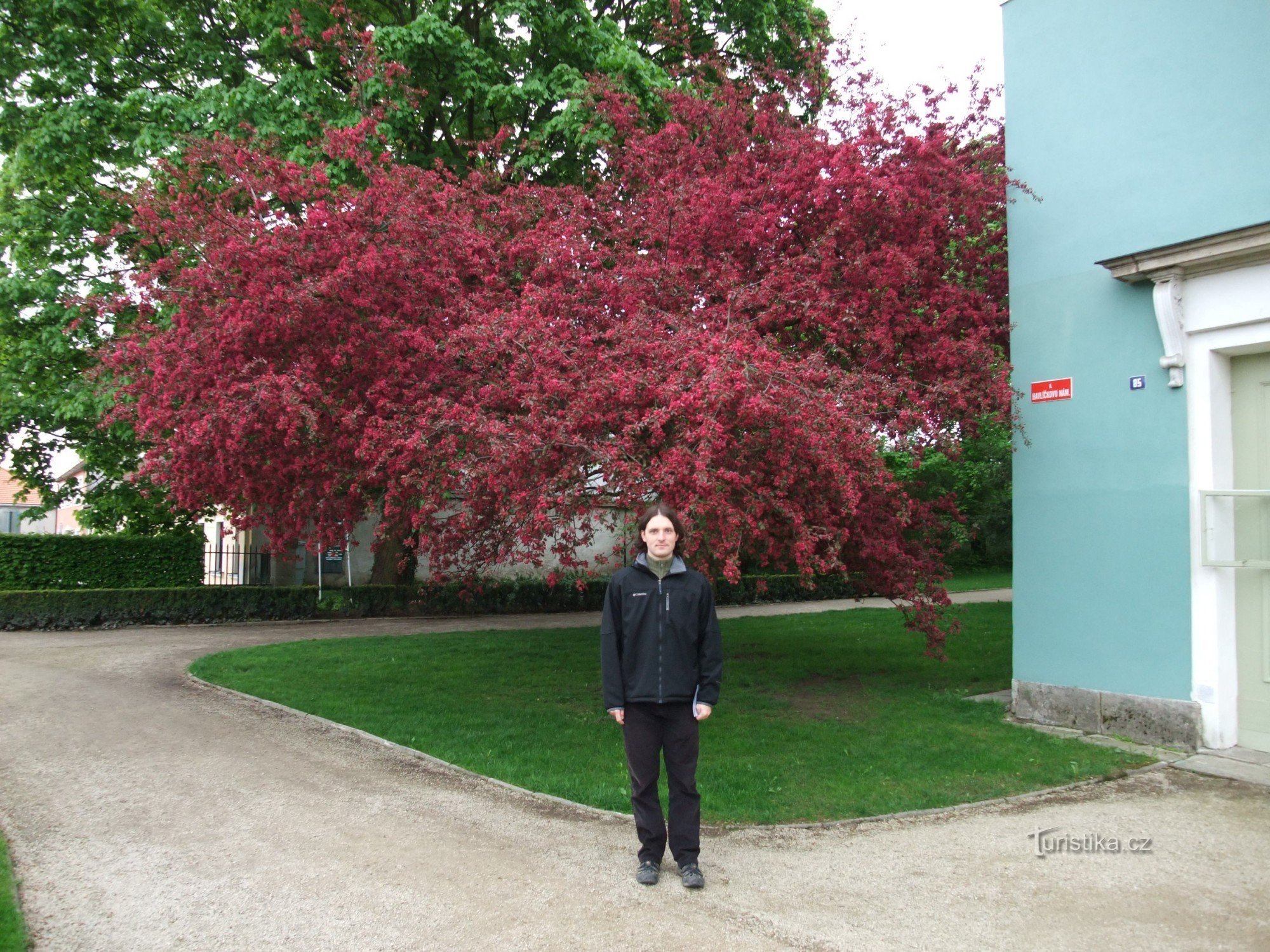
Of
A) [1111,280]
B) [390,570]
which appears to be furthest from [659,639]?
[390,570]

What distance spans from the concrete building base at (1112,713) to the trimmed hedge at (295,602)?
6405 mm

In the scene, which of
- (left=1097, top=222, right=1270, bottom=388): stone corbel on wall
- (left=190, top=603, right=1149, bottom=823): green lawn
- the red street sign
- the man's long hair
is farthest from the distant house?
(left=1097, top=222, right=1270, bottom=388): stone corbel on wall

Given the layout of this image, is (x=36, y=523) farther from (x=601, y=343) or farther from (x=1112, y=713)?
(x=1112, y=713)

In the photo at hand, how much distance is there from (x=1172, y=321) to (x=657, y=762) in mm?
5114

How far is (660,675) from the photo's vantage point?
4609 millimetres

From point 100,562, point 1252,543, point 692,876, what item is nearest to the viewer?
point 692,876

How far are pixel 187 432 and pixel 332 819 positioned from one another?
9.76 ft

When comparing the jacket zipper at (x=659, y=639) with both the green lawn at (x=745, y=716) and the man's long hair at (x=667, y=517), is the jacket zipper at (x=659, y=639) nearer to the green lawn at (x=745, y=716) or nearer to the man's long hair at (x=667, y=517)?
the man's long hair at (x=667, y=517)

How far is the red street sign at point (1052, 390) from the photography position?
774 cm

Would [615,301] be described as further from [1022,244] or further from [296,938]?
[296,938]

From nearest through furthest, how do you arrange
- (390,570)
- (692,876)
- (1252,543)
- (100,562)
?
1. (692,876)
2. (1252,543)
3. (100,562)
4. (390,570)

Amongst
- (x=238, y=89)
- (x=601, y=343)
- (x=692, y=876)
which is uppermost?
(x=238, y=89)

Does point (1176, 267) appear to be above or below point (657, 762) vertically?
above

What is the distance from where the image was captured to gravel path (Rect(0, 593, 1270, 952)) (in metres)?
3.97
